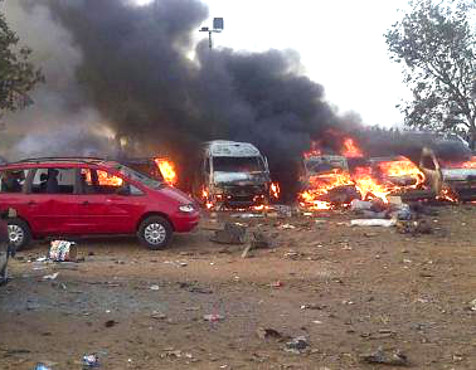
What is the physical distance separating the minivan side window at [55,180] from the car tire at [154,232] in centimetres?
141

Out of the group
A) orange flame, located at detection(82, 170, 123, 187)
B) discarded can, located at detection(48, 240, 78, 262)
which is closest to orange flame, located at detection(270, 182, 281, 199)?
orange flame, located at detection(82, 170, 123, 187)

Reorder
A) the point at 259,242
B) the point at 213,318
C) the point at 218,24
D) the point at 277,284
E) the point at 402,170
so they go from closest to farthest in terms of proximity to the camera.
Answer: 1. the point at 213,318
2. the point at 277,284
3. the point at 259,242
4. the point at 402,170
5. the point at 218,24

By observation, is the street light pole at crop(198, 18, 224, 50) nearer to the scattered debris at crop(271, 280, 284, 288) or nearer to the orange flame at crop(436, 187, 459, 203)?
the orange flame at crop(436, 187, 459, 203)

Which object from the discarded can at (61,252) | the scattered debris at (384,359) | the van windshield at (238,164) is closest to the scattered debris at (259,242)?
the discarded can at (61,252)

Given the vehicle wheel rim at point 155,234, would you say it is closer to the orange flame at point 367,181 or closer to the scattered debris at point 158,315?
the scattered debris at point 158,315

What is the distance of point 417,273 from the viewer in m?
9.03

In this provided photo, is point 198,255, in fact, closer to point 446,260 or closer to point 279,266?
point 279,266

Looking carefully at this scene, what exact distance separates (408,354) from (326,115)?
20579 mm

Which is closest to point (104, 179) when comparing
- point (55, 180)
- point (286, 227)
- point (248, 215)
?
point (55, 180)

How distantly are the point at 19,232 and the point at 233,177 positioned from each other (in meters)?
7.26

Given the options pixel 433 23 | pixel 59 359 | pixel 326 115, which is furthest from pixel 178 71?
pixel 59 359

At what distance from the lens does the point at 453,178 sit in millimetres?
18438

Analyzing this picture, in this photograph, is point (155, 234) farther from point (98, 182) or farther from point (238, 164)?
point (238, 164)

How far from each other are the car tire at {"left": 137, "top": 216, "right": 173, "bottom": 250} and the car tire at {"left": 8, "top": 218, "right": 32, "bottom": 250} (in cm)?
191
